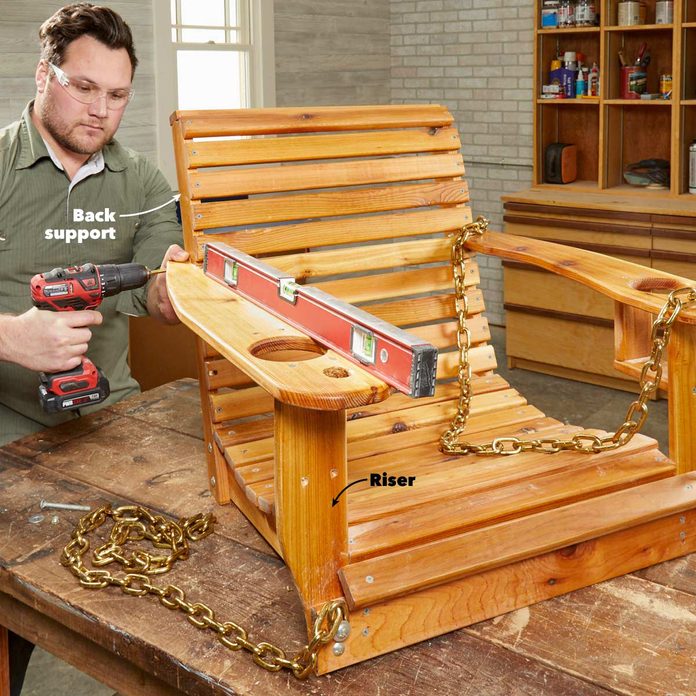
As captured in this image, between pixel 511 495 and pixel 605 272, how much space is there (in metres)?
0.58

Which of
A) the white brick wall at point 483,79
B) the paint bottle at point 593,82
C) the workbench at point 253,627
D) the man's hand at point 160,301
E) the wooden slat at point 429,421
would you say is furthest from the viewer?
the white brick wall at point 483,79

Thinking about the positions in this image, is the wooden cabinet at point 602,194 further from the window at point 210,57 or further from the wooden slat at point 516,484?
the wooden slat at point 516,484

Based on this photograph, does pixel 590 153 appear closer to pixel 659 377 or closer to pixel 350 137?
pixel 350 137

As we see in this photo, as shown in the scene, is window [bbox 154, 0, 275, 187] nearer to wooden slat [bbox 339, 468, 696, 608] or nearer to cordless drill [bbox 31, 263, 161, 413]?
cordless drill [bbox 31, 263, 161, 413]

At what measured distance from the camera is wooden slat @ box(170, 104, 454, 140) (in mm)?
2133

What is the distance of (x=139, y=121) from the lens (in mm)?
5566

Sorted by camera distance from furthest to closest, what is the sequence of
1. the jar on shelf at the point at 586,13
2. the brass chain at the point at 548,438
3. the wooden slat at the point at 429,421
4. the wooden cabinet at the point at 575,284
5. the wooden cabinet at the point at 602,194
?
1. the jar on shelf at the point at 586,13
2. the wooden cabinet at the point at 602,194
3. the wooden cabinet at the point at 575,284
4. the wooden slat at the point at 429,421
5. the brass chain at the point at 548,438

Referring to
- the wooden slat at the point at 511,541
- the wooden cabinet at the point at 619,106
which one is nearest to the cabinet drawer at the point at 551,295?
the wooden cabinet at the point at 619,106

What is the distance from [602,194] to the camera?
571cm

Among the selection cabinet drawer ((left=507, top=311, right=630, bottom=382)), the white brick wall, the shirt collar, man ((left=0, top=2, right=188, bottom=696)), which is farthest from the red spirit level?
the white brick wall

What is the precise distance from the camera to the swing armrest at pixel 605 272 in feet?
5.94

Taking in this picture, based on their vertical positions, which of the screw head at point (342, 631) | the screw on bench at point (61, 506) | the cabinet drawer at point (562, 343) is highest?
the screw on bench at point (61, 506)

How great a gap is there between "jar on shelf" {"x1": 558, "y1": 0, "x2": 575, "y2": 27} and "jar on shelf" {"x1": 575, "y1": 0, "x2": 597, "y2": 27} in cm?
4

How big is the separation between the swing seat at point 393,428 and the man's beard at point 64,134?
0.41 m
